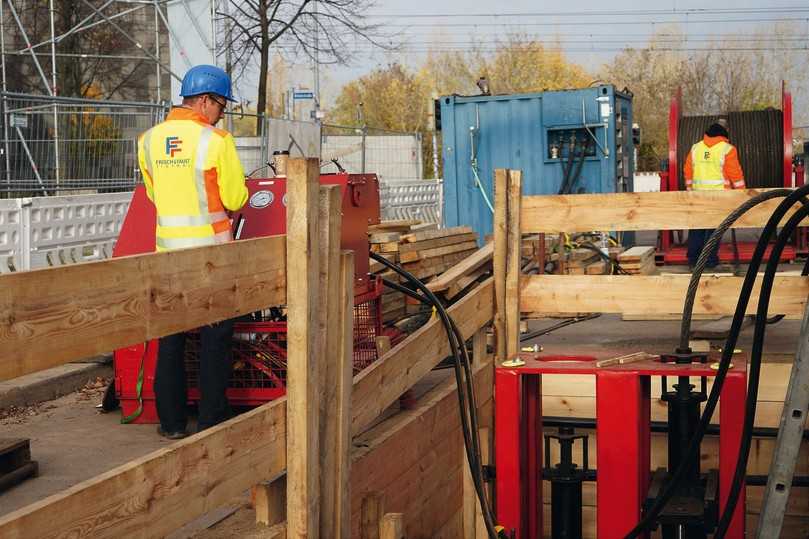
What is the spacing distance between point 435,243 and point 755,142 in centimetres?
575

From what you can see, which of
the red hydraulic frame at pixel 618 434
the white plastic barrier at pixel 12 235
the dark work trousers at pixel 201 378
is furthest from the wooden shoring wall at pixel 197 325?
the white plastic barrier at pixel 12 235

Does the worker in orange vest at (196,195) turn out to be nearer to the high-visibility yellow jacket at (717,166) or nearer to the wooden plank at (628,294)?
the wooden plank at (628,294)

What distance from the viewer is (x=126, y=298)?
3.06 metres

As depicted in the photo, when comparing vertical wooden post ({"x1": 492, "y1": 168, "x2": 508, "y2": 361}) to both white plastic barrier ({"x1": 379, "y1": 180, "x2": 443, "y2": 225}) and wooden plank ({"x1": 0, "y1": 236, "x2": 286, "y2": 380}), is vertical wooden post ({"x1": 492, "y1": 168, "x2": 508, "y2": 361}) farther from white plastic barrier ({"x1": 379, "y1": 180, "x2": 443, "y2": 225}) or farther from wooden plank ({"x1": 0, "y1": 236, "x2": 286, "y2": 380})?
white plastic barrier ({"x1": 379, "y1": 180, "x2": 443, "y2": 225})

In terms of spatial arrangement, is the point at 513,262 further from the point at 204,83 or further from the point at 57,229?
the point at 57,229

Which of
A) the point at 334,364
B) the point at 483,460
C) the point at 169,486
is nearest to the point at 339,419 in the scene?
the point at 334,364

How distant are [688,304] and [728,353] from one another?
481mm

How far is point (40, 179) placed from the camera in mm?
16922

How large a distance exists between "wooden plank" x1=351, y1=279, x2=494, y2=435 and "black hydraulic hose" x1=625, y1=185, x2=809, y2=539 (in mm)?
1270

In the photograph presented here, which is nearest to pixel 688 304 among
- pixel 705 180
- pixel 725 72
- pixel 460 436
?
pixel 460 436

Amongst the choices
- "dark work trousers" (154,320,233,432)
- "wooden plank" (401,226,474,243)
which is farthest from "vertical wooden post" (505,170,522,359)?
"wooden plank" (401,226,474,243)

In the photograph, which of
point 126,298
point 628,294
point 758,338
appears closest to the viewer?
point 126,298

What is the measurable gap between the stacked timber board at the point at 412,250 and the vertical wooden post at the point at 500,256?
3852mm

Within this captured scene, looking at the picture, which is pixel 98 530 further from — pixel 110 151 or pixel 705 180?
pixel 110 151
